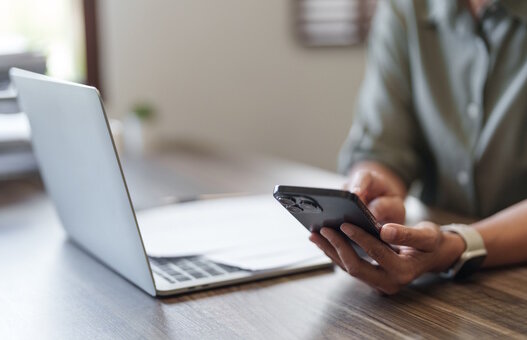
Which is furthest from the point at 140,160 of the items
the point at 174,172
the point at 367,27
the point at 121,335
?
the point at 367,27

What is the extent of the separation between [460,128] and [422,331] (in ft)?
2.44

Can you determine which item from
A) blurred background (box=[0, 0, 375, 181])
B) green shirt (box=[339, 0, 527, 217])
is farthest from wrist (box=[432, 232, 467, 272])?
blurred background (box=[0, 0, 375, 181])

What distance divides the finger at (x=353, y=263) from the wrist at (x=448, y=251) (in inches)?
4.0

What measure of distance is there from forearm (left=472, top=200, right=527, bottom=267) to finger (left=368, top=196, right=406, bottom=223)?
11 cm

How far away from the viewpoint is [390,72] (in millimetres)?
1554

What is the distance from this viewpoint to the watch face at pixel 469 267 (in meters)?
0.95

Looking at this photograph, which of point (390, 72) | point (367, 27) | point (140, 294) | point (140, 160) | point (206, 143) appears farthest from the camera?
point (367, 27)

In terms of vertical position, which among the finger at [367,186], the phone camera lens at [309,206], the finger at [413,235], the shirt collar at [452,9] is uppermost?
the shirt collar at [452,9]

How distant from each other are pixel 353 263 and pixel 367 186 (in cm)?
25

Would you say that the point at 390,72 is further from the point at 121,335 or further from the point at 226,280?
the point at 121,335

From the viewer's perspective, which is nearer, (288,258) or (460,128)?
(288,258)

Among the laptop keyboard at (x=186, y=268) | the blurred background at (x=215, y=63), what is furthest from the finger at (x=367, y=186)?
the blurred background at (x=215, y=63)

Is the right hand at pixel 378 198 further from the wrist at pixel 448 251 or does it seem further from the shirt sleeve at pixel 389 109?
the shirt sleeve at pixel 389 109

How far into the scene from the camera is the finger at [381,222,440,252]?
0.82 metres
